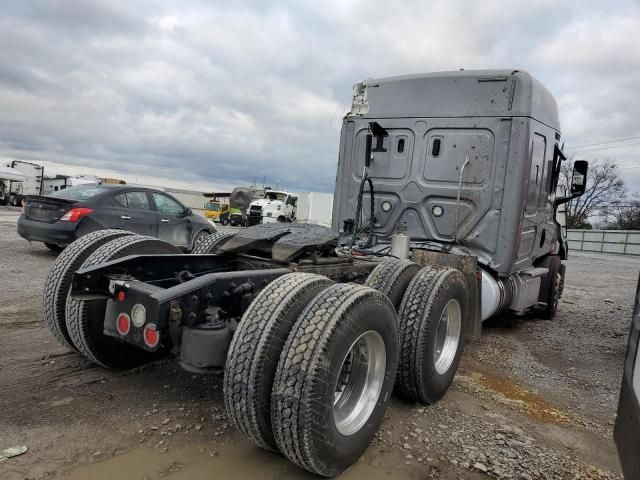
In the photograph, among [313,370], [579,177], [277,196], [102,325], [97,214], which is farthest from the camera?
[277,196]

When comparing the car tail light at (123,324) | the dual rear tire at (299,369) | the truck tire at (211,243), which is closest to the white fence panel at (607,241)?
the truck tire at (211,243)

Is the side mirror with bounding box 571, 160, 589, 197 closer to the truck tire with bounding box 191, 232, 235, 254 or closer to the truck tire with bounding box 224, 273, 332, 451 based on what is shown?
the truck tire with bounding box 191, 232, 235, 254

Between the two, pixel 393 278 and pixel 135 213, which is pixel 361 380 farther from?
pixel 135 213

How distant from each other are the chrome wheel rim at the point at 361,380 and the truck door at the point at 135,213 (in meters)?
7.06

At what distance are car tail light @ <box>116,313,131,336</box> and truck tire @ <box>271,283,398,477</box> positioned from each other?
2.85ft

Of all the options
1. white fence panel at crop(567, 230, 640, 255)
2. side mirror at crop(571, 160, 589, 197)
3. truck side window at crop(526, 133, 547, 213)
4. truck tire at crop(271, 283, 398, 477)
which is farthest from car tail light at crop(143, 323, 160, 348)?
white fence panel at crop(567, 230, 640, 255)

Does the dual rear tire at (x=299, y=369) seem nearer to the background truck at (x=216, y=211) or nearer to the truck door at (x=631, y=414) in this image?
the truck door at (x=631, y=414)

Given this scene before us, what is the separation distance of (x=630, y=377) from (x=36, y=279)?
737 centimetres

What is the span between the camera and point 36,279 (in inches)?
276

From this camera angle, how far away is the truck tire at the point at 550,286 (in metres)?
6.91

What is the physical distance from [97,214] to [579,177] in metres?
7.75

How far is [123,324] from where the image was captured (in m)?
2.60

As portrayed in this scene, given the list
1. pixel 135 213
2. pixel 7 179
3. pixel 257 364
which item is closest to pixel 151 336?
pixel 257 364

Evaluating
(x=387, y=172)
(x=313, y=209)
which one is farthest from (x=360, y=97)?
(x=313, y=209)
